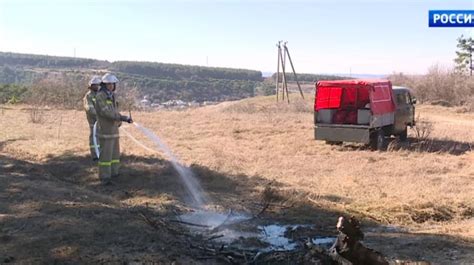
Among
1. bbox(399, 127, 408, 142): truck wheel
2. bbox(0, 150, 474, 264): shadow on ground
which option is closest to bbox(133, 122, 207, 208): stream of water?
bbox(0, 150, 474, 264): shadow on ground

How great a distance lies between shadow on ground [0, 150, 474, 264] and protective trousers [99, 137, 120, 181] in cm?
21

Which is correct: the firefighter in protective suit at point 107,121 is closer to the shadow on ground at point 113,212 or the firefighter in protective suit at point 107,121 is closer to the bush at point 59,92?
the shadow on ground at point 113,212

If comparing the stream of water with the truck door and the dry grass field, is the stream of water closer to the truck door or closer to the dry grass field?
the dry grass field

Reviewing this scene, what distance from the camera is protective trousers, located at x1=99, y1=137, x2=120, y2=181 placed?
8945 mm

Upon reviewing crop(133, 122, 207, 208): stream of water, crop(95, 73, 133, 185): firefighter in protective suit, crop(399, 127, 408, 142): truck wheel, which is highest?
crop(95, 73, 133, 185): firefighter in protective suit

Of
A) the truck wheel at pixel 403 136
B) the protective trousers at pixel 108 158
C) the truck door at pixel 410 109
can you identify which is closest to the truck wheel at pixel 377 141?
the truck wheel at pixel 403 136

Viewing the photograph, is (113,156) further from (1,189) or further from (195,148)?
(195,148)

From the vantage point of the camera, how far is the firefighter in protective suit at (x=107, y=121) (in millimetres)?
8812

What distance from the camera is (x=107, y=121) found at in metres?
8.98

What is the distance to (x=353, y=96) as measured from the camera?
14.2 meters

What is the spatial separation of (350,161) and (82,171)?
19.2ft

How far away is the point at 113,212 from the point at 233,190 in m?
2.76

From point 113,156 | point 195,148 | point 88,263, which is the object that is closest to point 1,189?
point 113,156

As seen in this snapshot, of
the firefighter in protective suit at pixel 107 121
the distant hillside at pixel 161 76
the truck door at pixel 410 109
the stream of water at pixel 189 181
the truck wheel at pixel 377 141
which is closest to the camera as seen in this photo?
the stream of water at pixel 189 181
